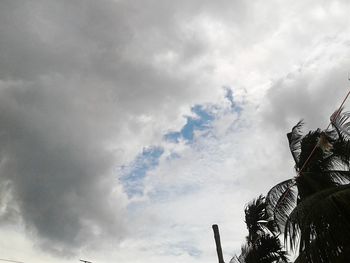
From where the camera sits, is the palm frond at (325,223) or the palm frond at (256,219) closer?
the palm frond at (325,223)

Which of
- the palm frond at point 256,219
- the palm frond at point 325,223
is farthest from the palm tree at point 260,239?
the palm frond at point 325,223

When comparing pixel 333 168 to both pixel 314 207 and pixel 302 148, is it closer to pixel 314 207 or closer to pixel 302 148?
pixel 302 148

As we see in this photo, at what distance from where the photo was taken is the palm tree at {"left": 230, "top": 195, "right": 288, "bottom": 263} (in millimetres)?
15320

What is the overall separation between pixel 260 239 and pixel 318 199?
21.2 feet

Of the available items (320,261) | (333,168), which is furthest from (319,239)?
(333,168)

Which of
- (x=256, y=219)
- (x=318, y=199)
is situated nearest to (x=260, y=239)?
(x=256, y=219)

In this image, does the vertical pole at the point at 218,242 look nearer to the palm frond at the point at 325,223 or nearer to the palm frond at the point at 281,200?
the palm frond at the point at 281,200

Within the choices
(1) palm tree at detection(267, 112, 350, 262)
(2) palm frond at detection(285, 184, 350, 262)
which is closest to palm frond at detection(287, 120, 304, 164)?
(1) palm tree at detection(267, 112, 350, 262)

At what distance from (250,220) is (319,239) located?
21.4 ft

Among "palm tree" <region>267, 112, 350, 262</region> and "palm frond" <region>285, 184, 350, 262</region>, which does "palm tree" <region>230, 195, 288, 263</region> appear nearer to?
"palm tree" <region>267, 112, 350, 262</region>

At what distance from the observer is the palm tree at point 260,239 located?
15320 millimetres

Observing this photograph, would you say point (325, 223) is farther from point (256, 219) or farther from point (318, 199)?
point (256, 219)

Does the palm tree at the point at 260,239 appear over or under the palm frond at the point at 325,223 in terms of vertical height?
over

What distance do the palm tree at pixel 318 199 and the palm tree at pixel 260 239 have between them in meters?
1.34
